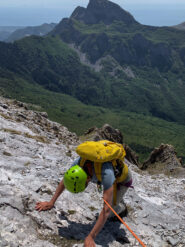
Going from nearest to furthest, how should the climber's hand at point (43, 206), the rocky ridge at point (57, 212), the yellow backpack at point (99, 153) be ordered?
the yellow backpack at point (99, 153) < the rocky ridge at point (57, 212) < the climber's hand at point (43, 206)

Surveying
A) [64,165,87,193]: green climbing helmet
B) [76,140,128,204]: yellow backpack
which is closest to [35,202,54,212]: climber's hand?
[64,165,87,193]: green climbing helmet

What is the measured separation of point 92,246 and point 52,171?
7778mm

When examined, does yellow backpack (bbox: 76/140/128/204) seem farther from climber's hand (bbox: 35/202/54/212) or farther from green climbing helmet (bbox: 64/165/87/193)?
climber's hand (bbox: 35/202/54/212)

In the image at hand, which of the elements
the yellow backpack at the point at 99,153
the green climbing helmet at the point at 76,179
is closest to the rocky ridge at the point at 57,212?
the green climbing helmet at the point at 76,179

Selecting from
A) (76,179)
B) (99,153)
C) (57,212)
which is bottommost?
(57,212)

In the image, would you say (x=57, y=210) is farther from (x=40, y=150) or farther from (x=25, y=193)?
(x=40, y=150)

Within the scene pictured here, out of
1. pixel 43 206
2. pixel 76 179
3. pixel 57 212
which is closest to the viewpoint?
pixel 76 179

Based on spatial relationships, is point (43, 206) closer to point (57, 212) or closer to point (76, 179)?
point (57, 212)

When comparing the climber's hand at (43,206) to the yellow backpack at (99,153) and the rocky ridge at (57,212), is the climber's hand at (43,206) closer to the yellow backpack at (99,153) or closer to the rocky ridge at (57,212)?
the rocky ridge at (57,212)

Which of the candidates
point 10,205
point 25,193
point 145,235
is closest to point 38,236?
point 10,205

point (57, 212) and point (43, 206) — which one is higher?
point (43, 206)

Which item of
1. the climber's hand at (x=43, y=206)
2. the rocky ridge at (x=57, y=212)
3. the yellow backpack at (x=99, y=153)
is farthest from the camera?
the climber's hand at (x=43, y=206)

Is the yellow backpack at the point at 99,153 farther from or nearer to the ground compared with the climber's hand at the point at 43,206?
farther from the ground

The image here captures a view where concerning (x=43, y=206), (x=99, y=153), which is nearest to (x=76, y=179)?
(x=99, y=153)
